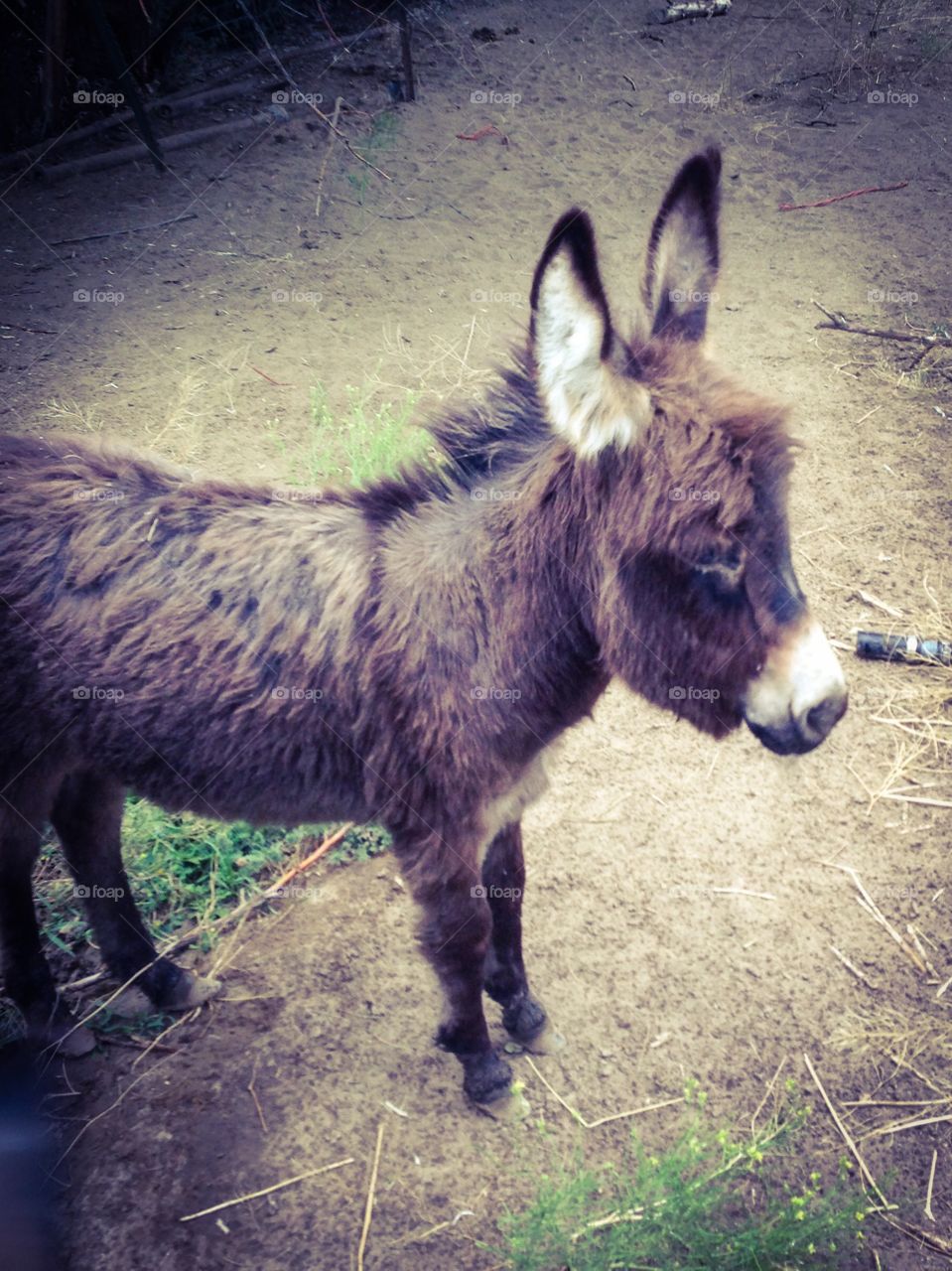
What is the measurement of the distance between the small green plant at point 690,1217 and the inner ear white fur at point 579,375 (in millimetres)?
1518

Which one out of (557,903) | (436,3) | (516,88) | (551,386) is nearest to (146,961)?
(557,903)

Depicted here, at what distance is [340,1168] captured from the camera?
86.8 inches

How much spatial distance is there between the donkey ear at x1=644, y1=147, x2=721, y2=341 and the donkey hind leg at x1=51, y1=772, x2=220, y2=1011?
5.74 feet

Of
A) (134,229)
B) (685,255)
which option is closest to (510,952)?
(685,255)

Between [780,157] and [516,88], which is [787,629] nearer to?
[780,157]

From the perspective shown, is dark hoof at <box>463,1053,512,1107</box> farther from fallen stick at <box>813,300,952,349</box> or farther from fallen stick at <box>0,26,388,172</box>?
fallen stick at <box>0,26,388,172</box>

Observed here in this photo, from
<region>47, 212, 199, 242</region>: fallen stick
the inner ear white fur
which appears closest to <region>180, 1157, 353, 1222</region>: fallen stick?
the inner ear white fur

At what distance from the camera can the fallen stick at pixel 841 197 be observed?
620 cm

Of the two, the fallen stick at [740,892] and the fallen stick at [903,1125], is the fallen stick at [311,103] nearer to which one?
the fallen stick at [740,892]

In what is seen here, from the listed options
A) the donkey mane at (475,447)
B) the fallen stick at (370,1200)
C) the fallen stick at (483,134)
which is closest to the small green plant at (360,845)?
the fallen stick at (370,1200)

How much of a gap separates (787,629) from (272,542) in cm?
115

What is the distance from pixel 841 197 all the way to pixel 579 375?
5896mm

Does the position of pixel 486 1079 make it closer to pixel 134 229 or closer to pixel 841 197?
pixel 134 229

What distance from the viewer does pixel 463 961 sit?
210 centimetres
